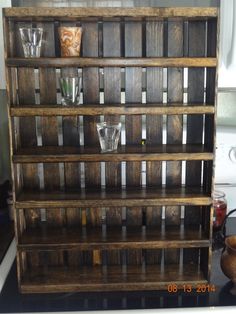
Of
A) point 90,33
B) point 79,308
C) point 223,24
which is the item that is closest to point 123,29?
point 90,33

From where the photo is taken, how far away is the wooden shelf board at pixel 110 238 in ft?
3.98

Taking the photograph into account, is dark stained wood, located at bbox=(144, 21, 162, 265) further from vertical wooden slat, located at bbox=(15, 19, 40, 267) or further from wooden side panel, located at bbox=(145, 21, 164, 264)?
vertical wooden slat, located at bbox=(15, 19, 40, 267)

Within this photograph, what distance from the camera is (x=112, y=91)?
1.24 meters

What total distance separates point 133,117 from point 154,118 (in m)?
0.06

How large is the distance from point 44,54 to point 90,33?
147mm

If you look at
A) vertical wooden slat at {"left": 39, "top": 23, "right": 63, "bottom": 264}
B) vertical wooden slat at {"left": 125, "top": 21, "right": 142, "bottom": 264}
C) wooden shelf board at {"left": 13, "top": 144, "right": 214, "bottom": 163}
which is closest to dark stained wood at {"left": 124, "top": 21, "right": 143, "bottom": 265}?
vertical wooden slat at {"left": 125, "top": 21, "right": 142, "bottom": 264}

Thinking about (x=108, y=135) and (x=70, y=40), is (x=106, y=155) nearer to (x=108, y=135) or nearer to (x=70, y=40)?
(x=108, y=135)

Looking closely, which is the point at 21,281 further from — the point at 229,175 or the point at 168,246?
the point at 229,175

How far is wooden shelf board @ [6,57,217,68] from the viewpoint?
1.10 m

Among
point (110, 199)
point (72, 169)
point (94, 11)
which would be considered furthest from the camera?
point (72, 169)

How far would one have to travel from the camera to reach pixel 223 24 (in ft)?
4.67

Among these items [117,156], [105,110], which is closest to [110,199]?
[117,156]

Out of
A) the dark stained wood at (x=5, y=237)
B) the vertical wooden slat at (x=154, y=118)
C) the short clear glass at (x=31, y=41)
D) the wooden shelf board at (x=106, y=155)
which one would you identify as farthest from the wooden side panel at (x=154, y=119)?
the dark stained wood at (x=5, y=237)

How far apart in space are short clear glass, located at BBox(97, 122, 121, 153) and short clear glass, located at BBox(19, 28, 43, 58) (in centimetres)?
26
